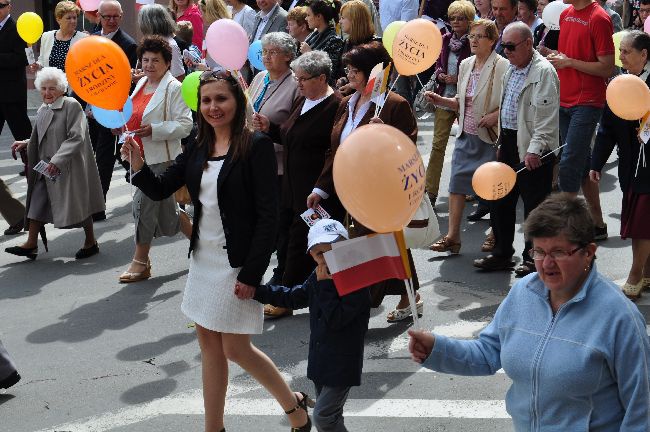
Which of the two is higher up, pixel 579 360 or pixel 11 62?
pixel 11 62

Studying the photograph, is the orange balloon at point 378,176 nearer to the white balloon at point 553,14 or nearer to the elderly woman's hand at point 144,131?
the elderly woman's hand at point 144,131

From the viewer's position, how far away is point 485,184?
25.5 feet

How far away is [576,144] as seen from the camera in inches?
358

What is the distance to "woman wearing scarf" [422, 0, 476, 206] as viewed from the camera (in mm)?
10297

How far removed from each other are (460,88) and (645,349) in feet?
19.1

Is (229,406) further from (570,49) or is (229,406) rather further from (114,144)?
(114,144)

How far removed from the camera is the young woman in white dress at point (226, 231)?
5.48 metres

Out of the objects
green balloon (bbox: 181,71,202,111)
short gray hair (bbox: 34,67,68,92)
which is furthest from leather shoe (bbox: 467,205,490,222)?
short gray hair (bbox: 34,67,68,92)

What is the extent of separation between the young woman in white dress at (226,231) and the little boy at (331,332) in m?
0.42

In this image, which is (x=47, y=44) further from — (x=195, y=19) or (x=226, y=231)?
(x=226, y=231)

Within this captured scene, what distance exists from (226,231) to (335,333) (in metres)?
0.79

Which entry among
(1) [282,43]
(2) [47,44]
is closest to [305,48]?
(1) [282,43]

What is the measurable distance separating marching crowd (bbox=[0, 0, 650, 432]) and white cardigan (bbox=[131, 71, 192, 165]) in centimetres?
1

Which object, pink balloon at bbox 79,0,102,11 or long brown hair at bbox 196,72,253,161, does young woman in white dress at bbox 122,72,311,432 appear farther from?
pink balloon at bbox 79,0,102,11
